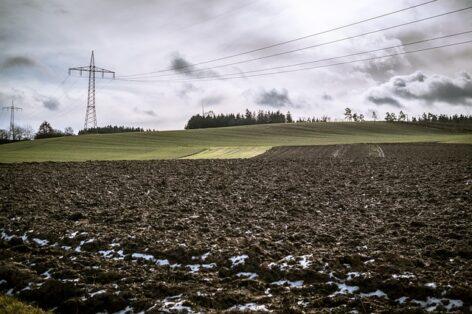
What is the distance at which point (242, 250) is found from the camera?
10039 millimetres

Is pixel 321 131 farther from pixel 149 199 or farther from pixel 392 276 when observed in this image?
pixel 392 276

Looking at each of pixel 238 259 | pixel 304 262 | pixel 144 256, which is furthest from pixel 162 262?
pixel 304 262

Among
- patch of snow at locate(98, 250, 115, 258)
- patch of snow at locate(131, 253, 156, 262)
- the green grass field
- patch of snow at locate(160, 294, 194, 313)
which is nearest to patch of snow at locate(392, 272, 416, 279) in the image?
patch of snow at locate(160, 294, 194, 313)

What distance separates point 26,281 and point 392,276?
8309 millimetres

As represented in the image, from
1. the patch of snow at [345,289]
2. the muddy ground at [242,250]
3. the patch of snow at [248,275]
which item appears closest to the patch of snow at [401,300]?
the muddy ground at [242,250]

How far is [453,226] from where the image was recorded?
1172 cm

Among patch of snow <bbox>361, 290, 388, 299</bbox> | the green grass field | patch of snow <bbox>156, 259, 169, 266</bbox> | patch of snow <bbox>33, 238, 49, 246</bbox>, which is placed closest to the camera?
patch of snow <bbox>361, 290, 388, 299</bbox>

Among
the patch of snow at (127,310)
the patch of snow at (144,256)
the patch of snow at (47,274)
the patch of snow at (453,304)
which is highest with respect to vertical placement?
the patch of snow at (453,304)

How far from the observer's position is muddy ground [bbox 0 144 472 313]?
765 cm

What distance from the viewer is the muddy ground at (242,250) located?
7.65 m

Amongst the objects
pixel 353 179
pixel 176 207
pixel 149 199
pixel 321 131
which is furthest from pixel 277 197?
pixel 321 131

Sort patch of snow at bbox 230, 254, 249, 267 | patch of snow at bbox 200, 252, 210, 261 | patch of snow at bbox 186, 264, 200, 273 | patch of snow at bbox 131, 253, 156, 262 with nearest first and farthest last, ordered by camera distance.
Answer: patch of snow at bbox 186, 264, 200, 273
patch of snow at bbox 230, 254, 249, 267
patch of snow at bbox 200, 252, 210, 261
patch of snow at bbox 131, 253, 156, 262

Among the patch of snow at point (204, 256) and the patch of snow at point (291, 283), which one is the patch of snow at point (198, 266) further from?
the patch of snow at point (291, 283)

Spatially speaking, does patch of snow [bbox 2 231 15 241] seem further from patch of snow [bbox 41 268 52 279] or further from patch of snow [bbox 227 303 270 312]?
patch of snow [bbox 227 303 270 312]
